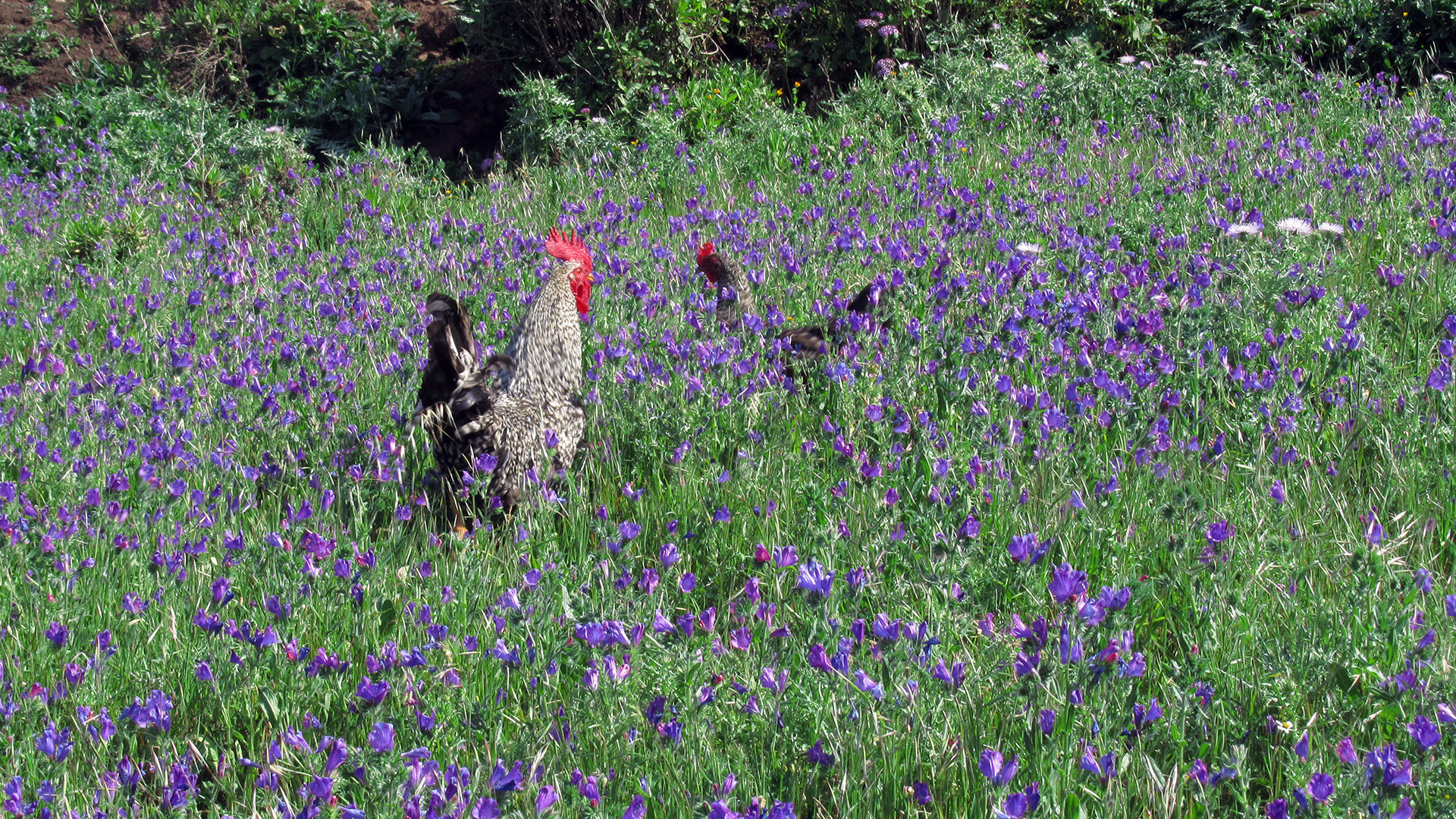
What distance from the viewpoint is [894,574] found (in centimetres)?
242

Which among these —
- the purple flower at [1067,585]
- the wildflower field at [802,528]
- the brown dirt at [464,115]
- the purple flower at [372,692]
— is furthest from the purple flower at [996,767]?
the brown dirt at [464,115]

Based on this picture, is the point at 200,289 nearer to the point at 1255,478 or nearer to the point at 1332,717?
the point at 1255,478

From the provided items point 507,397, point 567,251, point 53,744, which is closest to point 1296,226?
point 567,251

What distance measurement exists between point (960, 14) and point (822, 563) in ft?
26.6

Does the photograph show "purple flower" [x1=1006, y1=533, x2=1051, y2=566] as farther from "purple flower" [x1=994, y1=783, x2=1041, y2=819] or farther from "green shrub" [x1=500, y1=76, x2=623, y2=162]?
"green shrub" [x1=500, y1=76, x2=623, y2=162]

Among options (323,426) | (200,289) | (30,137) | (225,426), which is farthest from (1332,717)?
(30,137)

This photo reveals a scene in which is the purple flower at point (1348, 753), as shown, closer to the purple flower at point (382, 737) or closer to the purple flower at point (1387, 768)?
the purple flower at point (1387, 768)

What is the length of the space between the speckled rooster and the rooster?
68 cm

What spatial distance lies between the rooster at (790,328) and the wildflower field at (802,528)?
98 millimetres

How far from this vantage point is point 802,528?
9.55ft

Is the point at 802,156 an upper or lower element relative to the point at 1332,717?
lower

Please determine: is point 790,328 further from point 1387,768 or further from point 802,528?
point 1387,768

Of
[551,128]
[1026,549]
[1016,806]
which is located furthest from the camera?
[551,128]

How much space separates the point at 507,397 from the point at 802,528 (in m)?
1.16
